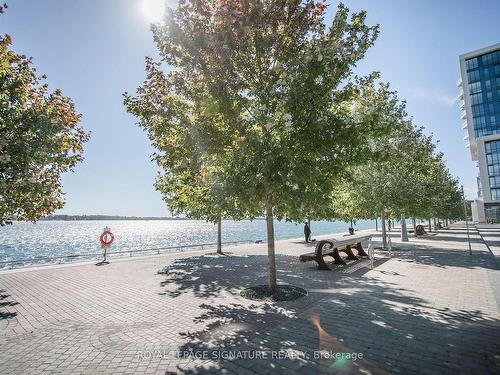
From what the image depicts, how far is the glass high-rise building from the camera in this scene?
265 ft

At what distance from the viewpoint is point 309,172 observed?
28.2ft

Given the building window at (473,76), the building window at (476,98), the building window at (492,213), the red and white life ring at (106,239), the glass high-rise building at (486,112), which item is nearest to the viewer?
the red and white life ring at (106,239)

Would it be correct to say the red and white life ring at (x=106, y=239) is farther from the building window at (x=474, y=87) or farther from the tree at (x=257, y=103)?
the building window at (x=474, y=87)

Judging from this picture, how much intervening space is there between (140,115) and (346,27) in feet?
22.8

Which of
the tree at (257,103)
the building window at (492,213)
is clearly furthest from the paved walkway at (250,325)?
the building window at (492,213)

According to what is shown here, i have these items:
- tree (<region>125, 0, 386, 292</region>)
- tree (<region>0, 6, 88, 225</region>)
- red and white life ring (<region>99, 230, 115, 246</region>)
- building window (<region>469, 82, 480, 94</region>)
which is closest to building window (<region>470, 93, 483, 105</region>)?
building window (<region>469, 82, 480, 94</region>)

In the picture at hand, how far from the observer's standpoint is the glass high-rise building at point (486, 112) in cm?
8081

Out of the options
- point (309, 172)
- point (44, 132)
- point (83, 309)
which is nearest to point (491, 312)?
point (309, 172)

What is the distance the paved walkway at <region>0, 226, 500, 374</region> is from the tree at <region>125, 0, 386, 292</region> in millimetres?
2742

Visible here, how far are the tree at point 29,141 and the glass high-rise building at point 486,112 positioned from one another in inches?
3855

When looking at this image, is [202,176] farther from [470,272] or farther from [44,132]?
[470,272]

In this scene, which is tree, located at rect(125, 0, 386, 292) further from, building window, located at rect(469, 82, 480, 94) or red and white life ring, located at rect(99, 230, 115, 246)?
building window, located at rect(469, 82, 480, 94)

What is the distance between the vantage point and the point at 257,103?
897cm

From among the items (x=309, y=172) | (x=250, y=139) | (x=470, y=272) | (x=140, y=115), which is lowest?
(x=470, y=272)
